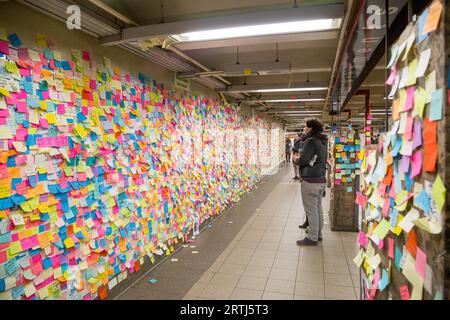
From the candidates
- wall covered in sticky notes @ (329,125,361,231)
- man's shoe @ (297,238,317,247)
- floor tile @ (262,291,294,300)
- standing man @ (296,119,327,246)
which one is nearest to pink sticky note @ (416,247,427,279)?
floor tile @ (262,291,294,300)

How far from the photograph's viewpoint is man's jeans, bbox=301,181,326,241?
3.85m

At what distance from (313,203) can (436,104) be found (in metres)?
3.26

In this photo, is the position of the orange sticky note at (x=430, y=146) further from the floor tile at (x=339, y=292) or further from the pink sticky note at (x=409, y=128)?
the floor tile at (x=339, y=292)

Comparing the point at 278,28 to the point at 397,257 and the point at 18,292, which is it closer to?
the point at 397,257

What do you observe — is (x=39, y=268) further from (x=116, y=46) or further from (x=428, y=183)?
(x=428, y=183)

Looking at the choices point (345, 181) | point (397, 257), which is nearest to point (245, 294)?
point (397, 257)

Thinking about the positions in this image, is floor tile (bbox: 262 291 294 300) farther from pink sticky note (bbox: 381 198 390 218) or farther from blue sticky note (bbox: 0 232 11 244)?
blue sticky note (bbox: 0 232 11 244)

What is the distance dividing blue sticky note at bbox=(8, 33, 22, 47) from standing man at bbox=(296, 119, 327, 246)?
3.15m

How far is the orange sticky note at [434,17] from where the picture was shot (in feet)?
2.55

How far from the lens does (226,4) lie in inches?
102

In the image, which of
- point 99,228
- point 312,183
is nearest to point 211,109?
point 312,183

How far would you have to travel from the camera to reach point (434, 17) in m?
0.80

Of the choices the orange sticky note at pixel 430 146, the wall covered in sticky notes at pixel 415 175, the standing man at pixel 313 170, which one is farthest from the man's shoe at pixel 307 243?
the orange sticky note at pixel 430 146
